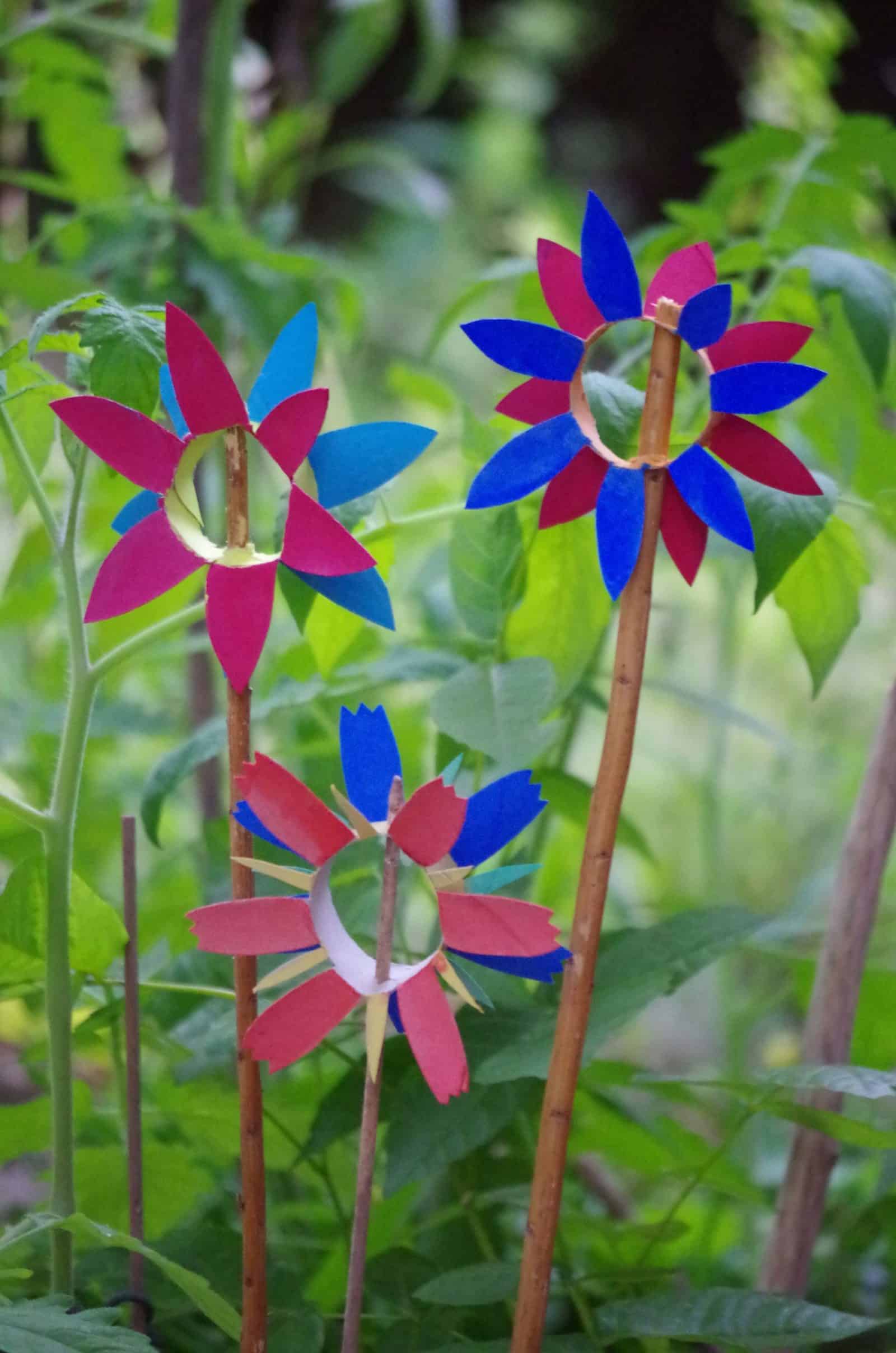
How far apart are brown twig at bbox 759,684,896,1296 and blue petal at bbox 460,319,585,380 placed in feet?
0.69

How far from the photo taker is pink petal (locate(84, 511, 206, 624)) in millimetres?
314

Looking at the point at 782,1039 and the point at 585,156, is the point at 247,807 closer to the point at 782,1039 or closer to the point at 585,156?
the point at 782,1039

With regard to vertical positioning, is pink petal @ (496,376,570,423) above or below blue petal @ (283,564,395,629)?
above

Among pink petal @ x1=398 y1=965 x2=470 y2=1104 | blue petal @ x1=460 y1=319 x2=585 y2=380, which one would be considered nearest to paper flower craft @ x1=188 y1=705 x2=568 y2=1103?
pink petal @ x1=398 y1=965 x2=470 y2=1104

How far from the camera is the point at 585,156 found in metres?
1.70

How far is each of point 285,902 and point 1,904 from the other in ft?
0.37

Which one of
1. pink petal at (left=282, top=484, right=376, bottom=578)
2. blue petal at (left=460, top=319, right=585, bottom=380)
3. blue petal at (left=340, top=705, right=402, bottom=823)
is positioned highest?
blue petal at (left=460, top=319, right=585, bottom=380)

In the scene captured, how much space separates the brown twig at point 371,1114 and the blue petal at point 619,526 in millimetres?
80

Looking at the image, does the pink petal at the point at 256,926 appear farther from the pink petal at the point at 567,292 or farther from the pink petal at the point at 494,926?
the pink petal at the point at 567,292

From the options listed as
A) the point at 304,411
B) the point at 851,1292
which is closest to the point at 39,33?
the point at 304,411

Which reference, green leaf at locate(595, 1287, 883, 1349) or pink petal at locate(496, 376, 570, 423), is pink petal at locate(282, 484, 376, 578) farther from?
green leaf at locate(595, 1287, 883, 1349)

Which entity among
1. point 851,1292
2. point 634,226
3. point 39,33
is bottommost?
point 851,1292

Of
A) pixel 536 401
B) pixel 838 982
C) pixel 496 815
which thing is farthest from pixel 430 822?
pixel 838 982

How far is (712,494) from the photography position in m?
0.32
